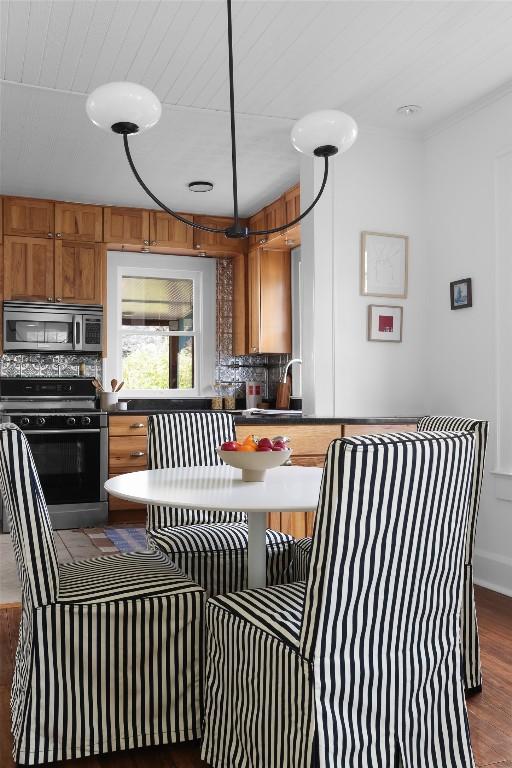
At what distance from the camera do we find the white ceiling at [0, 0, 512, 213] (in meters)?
2.85

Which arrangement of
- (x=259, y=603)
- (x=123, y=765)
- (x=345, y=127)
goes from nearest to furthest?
(x=259, y=603) < (x=123, y=765) < (x=345, y=127)

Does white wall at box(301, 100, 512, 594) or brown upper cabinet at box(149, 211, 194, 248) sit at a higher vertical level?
brown upper cabinet at box(149, 211, 194, 248)

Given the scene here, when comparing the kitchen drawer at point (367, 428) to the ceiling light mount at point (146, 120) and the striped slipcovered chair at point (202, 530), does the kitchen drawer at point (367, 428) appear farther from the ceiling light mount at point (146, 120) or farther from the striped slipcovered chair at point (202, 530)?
the ceiling light mount at point (146, 120)

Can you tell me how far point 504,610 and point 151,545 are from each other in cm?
164

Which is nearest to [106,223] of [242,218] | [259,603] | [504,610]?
[242,218]

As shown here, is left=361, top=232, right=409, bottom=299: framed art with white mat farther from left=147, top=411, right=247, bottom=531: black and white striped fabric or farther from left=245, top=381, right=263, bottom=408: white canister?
left=245, top=381, right=263, bottom=408: white canister

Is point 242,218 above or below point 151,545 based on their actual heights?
above

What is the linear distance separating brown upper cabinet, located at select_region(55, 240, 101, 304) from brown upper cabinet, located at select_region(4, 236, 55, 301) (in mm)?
61

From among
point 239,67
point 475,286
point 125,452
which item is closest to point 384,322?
point 475,286

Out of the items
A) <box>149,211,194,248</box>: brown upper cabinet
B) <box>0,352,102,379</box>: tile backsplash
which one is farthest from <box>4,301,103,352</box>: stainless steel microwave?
<box>149,211,194,248</box>: brown upper cabinet

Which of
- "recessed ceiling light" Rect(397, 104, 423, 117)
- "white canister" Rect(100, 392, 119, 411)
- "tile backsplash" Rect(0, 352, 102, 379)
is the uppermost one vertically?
"recessed ceiling light" Rect(397, 104, 423, 117)

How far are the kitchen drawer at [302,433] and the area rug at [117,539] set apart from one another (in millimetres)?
1007

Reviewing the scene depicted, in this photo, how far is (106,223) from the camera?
5.70 metres

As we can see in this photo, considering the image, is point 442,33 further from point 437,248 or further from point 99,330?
point 99,330
